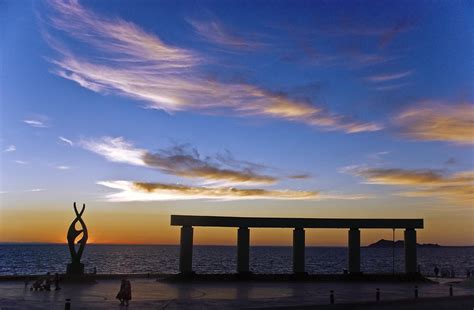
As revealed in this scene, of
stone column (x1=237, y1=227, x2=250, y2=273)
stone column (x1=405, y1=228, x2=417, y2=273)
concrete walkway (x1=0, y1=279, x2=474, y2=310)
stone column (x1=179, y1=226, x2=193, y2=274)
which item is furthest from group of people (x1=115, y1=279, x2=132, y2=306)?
stone column (x1=405, y1=228, x2=417, y2=273)

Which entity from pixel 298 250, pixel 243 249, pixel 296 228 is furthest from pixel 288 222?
pixel 243 249

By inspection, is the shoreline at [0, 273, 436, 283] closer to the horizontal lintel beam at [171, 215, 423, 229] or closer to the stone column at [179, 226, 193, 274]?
the stone column at [179, 226, 193, 274]

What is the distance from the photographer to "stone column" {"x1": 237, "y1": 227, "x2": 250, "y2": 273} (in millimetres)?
50906

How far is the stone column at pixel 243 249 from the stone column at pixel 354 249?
9.59 meters

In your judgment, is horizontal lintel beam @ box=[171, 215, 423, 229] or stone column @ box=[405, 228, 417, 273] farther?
stone column @ box=[405, 228, 417, 273]

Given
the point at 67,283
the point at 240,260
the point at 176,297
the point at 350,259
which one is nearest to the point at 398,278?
the point at 350,259

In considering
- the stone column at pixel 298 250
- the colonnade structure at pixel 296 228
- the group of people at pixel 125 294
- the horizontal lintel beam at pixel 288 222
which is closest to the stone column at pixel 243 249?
the colonnade structure at pixel 296 228

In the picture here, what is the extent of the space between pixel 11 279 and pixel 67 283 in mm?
5211

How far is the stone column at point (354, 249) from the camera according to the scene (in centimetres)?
5225

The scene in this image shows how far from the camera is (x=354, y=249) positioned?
52.2 metres

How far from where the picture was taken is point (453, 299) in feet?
114

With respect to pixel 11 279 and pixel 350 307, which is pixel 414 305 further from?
pixel 11 279

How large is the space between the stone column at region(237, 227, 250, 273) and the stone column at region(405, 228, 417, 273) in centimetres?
1496

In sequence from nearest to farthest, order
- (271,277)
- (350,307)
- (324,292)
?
(350,307) → (324,292) → (271,277)
